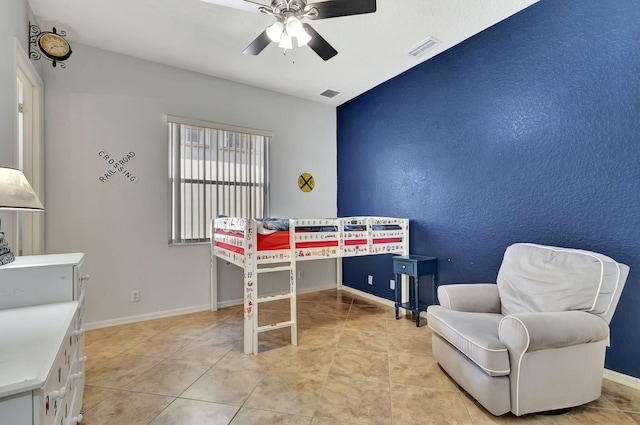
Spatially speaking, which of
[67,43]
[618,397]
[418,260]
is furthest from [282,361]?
[67,43]

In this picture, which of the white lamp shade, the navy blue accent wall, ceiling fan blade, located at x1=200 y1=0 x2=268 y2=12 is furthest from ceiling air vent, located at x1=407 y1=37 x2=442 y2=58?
the white lamp shade

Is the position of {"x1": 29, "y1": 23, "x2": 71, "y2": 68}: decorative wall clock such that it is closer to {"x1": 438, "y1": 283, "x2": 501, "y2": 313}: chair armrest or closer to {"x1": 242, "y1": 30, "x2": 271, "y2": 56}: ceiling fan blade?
{"x1": 242, "y1": 30, "x2": 271, "y2": 56}: ceiling fan blade

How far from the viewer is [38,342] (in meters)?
0.98

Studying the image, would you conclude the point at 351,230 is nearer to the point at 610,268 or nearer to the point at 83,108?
the point at 610,268

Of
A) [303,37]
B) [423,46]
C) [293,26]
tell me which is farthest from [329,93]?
[293,26]

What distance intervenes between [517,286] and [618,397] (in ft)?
2.84

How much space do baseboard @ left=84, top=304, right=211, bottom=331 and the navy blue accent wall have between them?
243 cm

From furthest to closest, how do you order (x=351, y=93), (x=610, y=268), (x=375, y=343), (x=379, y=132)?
(x=351, y=93) → (x=379, y=132) → (x=375, y=343) → (x=610, y=268)

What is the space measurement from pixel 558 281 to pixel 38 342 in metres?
2.73

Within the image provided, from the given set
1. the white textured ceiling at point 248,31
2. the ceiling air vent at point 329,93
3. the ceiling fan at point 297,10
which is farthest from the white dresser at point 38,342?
the ceiling air vent at point 329,93

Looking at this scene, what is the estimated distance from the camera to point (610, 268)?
5.96 ft

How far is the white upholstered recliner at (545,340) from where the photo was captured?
1.68 meters

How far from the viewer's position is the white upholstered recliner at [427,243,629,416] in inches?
66.2

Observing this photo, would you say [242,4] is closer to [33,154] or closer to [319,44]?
[319,44]
